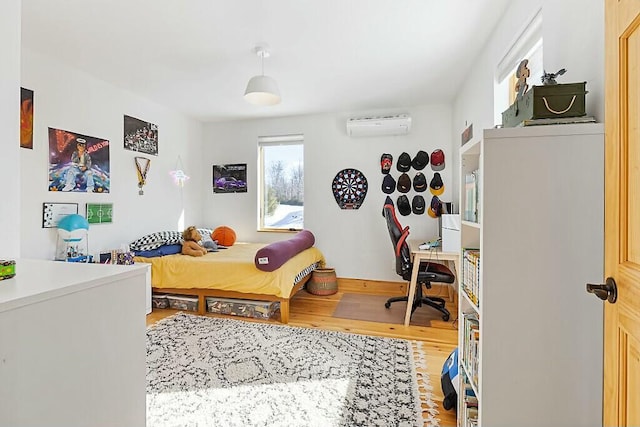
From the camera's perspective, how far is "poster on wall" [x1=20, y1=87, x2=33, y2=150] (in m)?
2.49

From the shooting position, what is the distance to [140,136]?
3.65m

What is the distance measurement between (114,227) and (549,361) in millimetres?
3713

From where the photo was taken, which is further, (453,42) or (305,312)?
(305,312)

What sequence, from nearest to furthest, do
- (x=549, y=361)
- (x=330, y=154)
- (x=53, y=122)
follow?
(x=549, y=361) < (x=53, y=122) < (x=330, y=154)

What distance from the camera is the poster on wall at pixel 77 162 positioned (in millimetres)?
2764

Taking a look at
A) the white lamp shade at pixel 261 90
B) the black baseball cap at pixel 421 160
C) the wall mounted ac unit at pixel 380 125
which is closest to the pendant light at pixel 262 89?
the white lamp shade at pixel 261 90

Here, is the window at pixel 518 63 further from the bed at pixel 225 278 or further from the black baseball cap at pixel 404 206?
the bed at pixel 225 278

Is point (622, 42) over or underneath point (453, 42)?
underneath

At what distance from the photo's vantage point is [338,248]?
4312 mm

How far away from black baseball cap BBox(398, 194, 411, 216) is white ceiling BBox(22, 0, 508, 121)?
4.12ft

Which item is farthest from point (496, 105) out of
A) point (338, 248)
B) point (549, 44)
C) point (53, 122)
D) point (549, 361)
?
point (53, 122)

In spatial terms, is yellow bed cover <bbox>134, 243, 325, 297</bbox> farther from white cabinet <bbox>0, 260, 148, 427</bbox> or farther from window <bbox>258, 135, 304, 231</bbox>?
white cabinet <bbox>0, 260, 148, 427</bbox>

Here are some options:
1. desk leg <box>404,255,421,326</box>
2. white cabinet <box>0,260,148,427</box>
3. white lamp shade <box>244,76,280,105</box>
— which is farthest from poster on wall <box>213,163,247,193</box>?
white cabinet <box>0,260,148,427</box>

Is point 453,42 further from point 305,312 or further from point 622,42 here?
point 305,312
